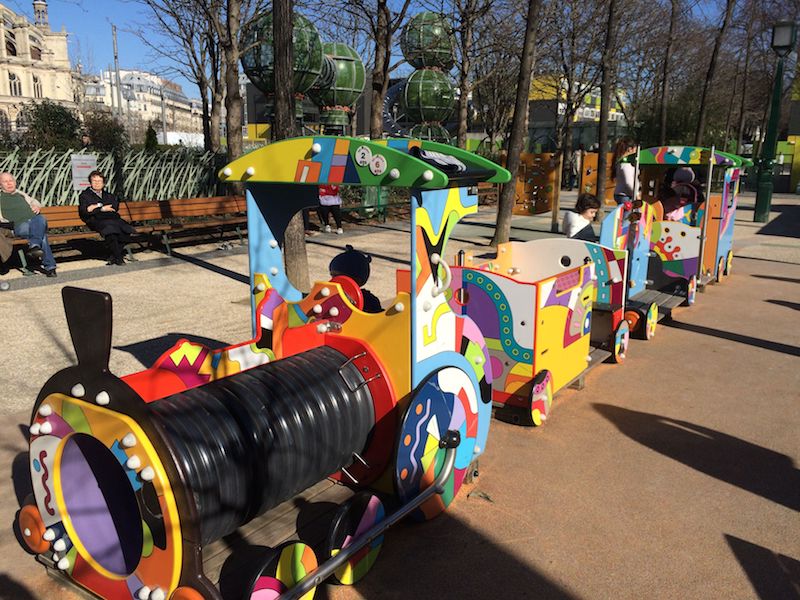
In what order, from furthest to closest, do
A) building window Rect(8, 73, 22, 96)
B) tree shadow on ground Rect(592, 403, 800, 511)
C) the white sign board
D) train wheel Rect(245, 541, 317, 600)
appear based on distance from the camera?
building window Rect(8, 73, 22, 96) < the white sign board < tree shadow on ground Rect(592, 403, 800, 511) < train wheel Rect(245, 541, 317, 600)

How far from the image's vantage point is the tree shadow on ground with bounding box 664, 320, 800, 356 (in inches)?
276

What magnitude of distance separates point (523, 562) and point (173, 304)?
6055 mm

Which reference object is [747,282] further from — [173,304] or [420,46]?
[420,46]

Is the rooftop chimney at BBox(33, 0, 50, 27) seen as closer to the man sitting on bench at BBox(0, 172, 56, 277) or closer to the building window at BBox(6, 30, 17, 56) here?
the man sitting on bench at BBox(0, 172, 56, 277)

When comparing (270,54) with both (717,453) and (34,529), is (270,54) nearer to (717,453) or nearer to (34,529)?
(717,453)

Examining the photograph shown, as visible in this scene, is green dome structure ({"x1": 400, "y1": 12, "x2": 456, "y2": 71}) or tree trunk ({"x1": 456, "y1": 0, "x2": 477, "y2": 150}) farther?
green dome structure ({"x1": 400, "y1": 12, "x2": 456, "y2": 71})

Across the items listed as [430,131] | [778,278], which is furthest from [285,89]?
[430,131]

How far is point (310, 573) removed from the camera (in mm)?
2799

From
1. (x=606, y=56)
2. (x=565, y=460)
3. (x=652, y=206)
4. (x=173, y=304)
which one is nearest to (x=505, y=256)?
(x=565, y=460)

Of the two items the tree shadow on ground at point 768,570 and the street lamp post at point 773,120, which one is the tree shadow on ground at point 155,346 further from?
the street lamp post at point 773,120

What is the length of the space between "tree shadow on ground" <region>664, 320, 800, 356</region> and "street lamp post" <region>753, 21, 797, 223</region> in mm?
11648

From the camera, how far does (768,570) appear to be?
3.35m

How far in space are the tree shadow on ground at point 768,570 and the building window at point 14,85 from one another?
8597 centimetres

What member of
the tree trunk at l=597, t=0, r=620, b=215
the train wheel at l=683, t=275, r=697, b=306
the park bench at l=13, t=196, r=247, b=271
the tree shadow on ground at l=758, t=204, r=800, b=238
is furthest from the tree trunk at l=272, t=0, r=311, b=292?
the tree shadow on ground at l=758, t=204, r=800, b=238
